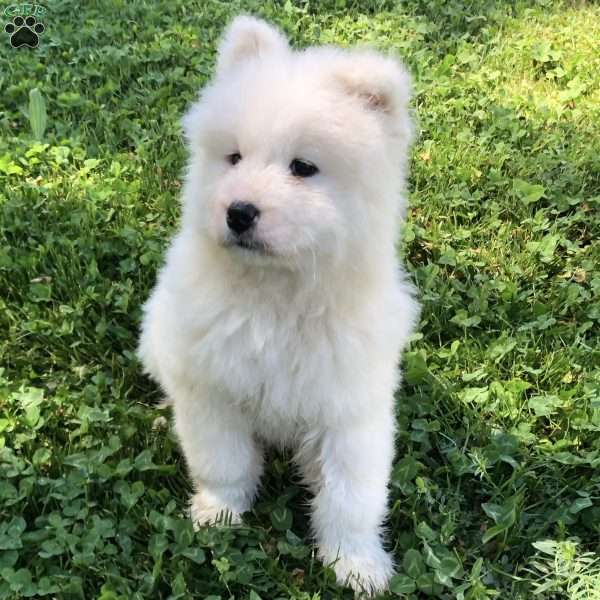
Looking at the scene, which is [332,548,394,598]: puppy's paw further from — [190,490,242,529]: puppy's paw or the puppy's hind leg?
[190,490,242,529]: puppy's paw

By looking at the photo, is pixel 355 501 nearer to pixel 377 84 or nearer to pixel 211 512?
pixel 211 512

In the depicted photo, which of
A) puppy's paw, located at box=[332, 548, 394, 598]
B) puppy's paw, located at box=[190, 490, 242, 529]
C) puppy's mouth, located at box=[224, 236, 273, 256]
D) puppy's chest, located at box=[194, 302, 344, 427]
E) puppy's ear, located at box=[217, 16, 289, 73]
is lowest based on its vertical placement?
puppy's paw, located at box=[190, 490, 242, 529]

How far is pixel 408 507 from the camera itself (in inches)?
106

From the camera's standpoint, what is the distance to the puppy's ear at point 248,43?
2227 millimetres

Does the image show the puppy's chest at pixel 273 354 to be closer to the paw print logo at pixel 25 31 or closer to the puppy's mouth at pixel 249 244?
the puppy's mouth at pixel 249 244

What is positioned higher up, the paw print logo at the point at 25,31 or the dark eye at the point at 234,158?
the dark eye at the point at 234,158

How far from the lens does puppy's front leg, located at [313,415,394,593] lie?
2441 millimetres

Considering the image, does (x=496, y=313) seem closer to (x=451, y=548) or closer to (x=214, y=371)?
(x=451, y=548)

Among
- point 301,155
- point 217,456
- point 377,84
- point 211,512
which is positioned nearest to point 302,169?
point 301,155

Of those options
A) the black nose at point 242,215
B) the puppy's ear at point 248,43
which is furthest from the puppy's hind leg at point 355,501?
the puppy's ear at point 248,43

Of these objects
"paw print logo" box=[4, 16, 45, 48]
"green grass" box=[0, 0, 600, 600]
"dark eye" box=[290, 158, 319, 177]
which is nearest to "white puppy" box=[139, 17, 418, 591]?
"dark eye" box=[290, 158, 319, 177]

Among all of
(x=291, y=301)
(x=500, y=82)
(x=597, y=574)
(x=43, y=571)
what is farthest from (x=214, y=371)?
(x=500, y=82)

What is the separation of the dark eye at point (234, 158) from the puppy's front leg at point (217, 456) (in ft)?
2.58

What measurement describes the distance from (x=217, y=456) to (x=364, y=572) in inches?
25.7
